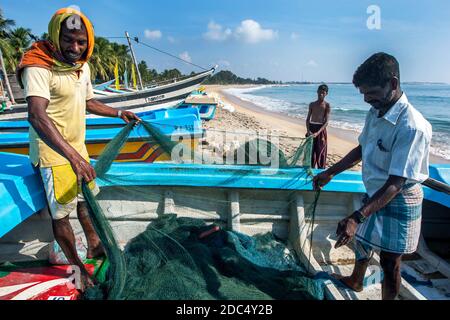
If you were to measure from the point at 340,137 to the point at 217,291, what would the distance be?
45.5ft

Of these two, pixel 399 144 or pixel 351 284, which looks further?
pixel 351 284

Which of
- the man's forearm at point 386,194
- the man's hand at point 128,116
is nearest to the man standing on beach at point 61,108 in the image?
the man's hand at point 128,116

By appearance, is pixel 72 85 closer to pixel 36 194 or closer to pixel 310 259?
pixel 36 194

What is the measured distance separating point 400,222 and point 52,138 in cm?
238

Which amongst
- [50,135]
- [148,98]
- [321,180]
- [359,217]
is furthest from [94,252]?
[148,98]

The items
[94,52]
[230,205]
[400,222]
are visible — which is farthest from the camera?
[94,52]

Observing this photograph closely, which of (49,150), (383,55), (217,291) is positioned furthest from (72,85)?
(383,55)

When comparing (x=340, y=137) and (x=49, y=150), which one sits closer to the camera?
(x=49, y=150)

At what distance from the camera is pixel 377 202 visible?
6.20ft

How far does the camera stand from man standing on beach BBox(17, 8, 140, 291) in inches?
78.0

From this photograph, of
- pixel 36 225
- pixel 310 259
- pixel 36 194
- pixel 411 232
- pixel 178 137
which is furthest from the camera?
pixel 178 137

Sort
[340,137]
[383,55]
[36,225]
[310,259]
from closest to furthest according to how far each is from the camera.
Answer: [383,55]
[310,259]
[36,225]
[340,137]

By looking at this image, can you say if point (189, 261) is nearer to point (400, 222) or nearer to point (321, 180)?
point (321, 180)
